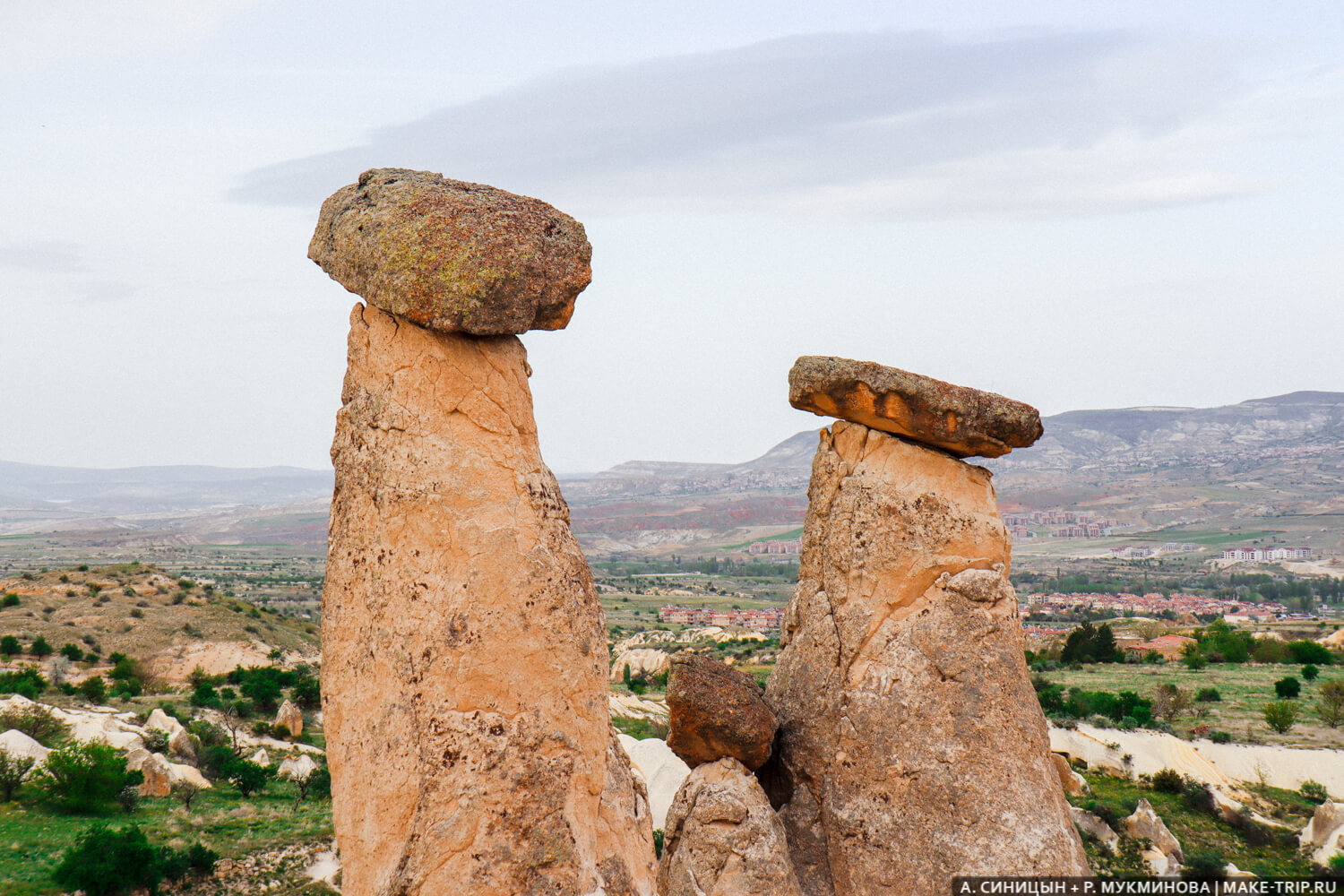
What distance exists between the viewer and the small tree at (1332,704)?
25.8 metres

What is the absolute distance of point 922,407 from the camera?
10.2m

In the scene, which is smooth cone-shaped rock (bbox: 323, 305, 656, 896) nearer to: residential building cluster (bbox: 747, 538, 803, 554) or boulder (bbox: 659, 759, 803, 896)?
boulder (bbox: 659, 759, 803, 896)

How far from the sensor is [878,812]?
9.73 meters

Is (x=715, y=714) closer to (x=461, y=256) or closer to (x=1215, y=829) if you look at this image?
(x=461, y=256)

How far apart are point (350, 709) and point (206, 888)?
977cm

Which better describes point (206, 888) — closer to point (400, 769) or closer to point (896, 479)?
point (400, 769)

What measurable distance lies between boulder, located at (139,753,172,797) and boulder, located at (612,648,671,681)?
2327cm

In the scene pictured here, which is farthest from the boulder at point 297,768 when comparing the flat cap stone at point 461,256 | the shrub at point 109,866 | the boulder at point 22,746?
the flat cap stone at point 461,256

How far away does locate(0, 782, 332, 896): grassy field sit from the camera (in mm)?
15031

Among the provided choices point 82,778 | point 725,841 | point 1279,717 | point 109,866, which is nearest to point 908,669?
point 725,841

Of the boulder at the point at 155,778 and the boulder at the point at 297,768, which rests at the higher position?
the boulder at the point at 155,778

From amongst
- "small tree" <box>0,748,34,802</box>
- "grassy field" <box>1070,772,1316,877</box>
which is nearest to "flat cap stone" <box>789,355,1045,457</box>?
"grassy field" <box>1070,772,1316,877</box>

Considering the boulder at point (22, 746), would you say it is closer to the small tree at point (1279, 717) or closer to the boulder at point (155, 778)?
the boulder at point (155, 778)

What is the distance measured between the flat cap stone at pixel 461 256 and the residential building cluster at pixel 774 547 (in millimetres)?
159643
